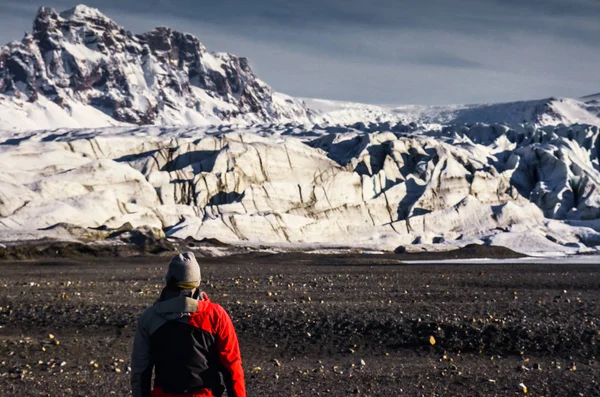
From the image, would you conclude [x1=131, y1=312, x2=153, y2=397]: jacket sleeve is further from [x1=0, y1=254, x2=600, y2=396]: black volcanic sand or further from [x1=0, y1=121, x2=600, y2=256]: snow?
[x1=0, y1=121, x2=600, y2=256]: snow

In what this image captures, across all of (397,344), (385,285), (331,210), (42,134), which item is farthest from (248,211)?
(42,134)

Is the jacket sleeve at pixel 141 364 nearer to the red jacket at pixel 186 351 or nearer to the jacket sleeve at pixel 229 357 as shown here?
the red jacket at pixel 186 351

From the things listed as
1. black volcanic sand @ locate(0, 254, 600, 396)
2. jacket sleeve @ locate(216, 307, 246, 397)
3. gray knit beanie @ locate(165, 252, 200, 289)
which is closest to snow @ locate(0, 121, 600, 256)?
black volcanic sand @ locate(0, 254, 600, 396)

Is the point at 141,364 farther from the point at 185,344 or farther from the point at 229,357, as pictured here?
the point at 229,357

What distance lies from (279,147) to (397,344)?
38.9 m

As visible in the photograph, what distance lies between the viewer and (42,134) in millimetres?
97938

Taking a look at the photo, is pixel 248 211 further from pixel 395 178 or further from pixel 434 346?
pixel 434 346

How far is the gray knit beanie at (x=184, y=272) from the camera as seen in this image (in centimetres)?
514

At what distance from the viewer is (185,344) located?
518 cm

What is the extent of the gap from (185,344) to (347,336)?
8.07 m

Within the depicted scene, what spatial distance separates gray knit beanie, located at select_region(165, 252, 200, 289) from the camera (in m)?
5.14

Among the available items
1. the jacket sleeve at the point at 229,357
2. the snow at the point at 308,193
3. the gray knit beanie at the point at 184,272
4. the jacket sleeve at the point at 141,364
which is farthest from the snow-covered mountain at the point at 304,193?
the jacket sleeve at the point at 229,357

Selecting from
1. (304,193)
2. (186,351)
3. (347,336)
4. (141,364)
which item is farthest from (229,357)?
(304,193)

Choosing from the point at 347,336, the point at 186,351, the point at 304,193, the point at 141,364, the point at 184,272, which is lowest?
the point at 304,193
